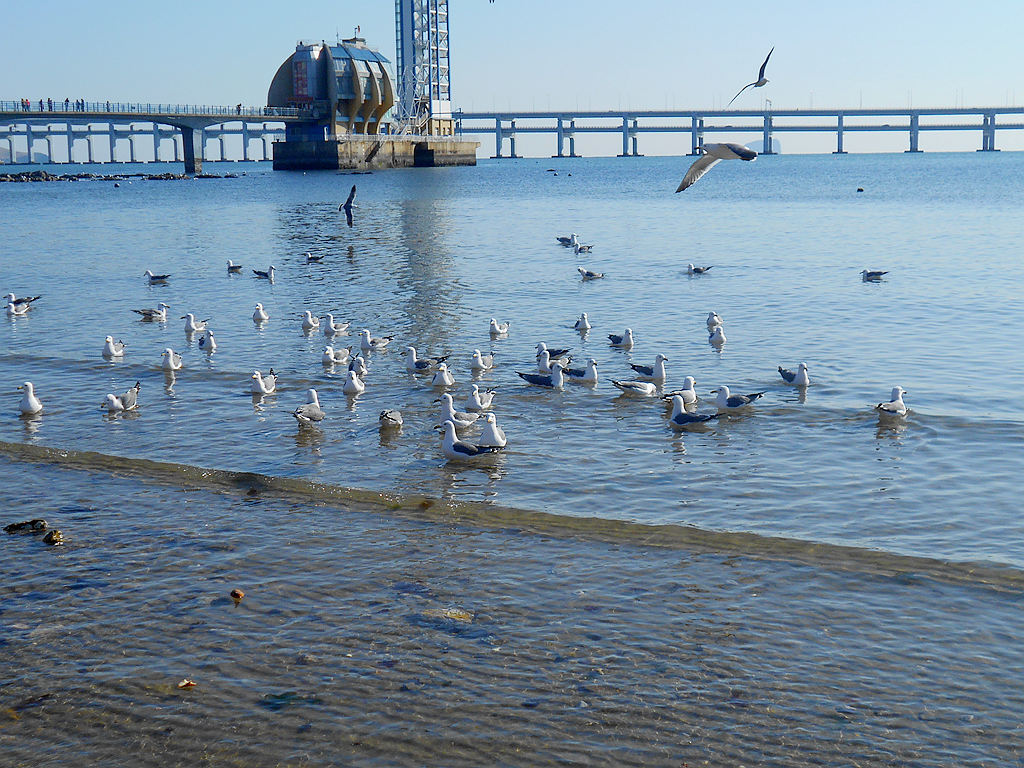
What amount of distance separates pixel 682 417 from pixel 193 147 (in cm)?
13261

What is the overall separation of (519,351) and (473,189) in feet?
245

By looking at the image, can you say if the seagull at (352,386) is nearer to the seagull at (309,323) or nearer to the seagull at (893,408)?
the seagull at (309,323)

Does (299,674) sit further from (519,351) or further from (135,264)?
(135,264)

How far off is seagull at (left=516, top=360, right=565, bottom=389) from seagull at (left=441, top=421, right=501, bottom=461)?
11.7 feet

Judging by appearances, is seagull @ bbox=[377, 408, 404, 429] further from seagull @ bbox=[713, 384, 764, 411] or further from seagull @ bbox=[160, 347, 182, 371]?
seagull @ bbox=[160, 347, 182, 371]

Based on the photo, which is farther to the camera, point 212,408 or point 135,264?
point 135,264

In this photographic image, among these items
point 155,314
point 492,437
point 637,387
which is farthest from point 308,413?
point 155,314

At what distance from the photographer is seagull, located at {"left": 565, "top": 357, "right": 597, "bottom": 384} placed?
52.5 ft

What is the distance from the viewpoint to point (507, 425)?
1383 cm

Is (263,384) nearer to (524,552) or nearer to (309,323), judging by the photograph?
(309,323)

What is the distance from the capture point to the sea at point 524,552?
639 centimetres

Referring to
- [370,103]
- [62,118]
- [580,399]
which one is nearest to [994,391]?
[580,399]

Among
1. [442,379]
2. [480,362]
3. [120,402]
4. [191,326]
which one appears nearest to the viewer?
[120,402]

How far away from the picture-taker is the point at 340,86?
13638 cm
